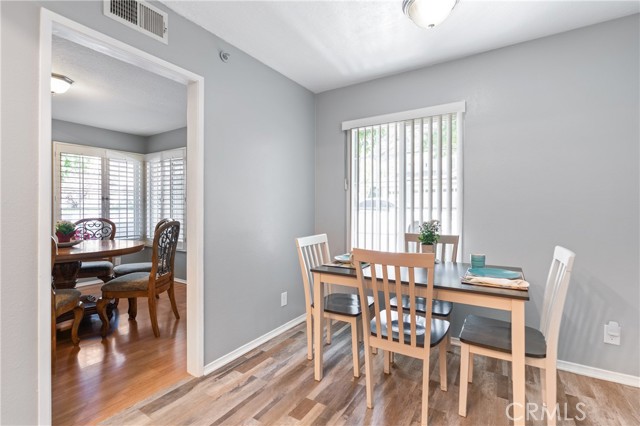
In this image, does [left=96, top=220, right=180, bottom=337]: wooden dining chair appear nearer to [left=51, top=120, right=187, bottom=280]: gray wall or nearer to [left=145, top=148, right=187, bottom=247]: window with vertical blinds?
[left=145, top=148, right=187, bottom=247]: window with vertical blinds

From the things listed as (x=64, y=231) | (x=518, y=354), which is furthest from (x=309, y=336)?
(x=64, y=231)

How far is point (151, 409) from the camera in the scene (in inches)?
70.4

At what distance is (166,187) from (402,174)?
12.9ft

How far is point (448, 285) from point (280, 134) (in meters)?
2.08

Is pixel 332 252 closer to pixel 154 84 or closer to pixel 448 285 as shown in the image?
pixel 448 285

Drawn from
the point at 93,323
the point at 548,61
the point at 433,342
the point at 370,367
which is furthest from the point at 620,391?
the point at 93,323

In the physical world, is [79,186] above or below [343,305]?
above

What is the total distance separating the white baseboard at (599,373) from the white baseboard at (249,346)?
226cm

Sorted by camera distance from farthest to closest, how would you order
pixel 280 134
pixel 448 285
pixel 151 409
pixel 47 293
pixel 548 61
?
pixel 280 134 → pixel 548 61 → pixel 151 409 → pixel 448 285 → pixel 47 293

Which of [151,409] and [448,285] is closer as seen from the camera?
[448,285]

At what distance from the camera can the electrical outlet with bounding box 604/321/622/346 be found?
209 cm

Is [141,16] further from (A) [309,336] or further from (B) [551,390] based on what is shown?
(B) [551,390]

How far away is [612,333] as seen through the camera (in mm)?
2104

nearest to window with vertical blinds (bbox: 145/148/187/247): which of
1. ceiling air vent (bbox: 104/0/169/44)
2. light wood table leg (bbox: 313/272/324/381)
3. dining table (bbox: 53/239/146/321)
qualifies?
→ dining table (bbox: 53/239/146/321)
